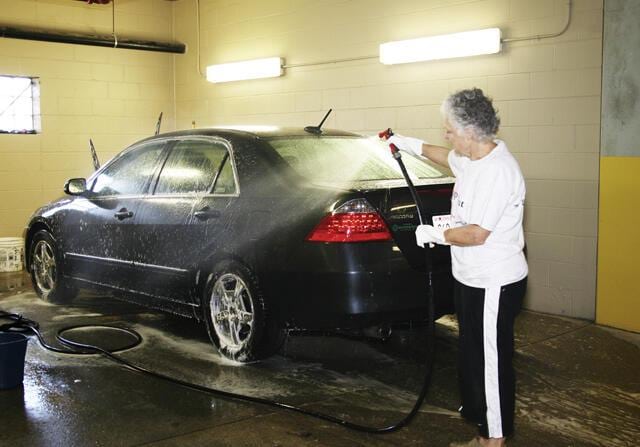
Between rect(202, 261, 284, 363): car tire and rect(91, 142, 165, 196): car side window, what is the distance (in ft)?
4.09

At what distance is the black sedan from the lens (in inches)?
190

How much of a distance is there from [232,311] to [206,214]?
690mm

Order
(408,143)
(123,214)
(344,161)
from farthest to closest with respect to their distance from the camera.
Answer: (123,214), (344,161), (408,143)

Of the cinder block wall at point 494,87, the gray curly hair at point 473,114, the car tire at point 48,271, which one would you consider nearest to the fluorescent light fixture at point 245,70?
the cinder block wall at point 494,87

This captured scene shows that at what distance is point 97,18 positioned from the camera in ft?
35.0

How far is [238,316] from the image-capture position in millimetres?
5383

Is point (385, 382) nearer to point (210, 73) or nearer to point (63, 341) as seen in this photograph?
point (63, 341)

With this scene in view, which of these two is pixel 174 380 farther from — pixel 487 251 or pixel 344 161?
pixel 487 251

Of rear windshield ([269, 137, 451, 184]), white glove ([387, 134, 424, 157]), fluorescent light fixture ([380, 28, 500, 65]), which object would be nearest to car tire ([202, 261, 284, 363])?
rear windshield ([269, 137, 451, 184])

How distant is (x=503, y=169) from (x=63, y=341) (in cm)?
365

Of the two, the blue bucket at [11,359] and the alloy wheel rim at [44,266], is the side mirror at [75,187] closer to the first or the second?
the alloy wheel rim at [44,266]

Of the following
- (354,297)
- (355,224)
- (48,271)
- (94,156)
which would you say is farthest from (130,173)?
(94,156)

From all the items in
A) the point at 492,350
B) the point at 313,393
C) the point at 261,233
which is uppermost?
the point at 261,233

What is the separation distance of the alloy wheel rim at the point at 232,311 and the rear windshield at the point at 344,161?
878 millimetres
